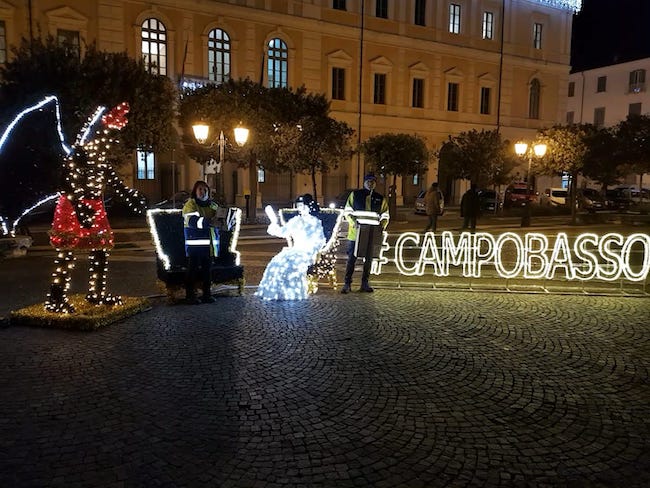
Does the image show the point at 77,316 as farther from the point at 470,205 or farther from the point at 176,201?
the point at 176,201

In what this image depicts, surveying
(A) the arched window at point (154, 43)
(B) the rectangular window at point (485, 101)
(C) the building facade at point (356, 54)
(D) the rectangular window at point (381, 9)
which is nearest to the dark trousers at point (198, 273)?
(C) the building facade at point (356, 54)

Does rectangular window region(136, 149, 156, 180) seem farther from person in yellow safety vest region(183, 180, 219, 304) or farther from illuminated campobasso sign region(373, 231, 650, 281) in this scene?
person in yellow safety vest region(183, 180, 219, 304)

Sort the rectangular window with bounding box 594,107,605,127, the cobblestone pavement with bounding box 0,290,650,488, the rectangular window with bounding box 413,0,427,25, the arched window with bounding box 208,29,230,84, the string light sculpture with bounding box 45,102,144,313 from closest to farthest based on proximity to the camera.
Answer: the cobblestone pavement with bounding box 0,290,650,488, the string light sculpture with bounding box 45,102,144,313, the arched window with bounding box 208,29,230,84, the rectangular window with bounding box 413,0,427,25, the rectangular window with bounding box 594,107,605,127

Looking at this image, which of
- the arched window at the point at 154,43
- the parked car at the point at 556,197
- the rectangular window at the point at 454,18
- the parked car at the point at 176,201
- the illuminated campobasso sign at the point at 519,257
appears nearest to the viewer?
the illuminated campobasso sign at the point at 519,257

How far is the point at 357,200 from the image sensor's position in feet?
32.1

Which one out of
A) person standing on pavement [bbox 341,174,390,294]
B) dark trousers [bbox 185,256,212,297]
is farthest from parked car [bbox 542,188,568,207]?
dark trousers [bbox 185,256,212,297]

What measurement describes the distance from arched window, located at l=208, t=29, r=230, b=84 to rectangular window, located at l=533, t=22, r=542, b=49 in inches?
995

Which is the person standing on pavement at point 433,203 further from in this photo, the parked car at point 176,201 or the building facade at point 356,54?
the building facade at point 356,54

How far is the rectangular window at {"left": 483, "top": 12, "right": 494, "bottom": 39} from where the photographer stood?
42.2 m

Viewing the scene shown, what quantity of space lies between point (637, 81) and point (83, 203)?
208 ft

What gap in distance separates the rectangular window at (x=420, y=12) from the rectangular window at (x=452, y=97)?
16.2 feet

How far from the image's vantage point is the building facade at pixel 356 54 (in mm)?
29953

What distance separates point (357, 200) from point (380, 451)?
19.4ft

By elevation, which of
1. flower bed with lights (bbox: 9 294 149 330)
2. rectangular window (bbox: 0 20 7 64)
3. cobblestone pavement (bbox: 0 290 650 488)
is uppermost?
rectangular window (bbox: 0 20 7 64)
